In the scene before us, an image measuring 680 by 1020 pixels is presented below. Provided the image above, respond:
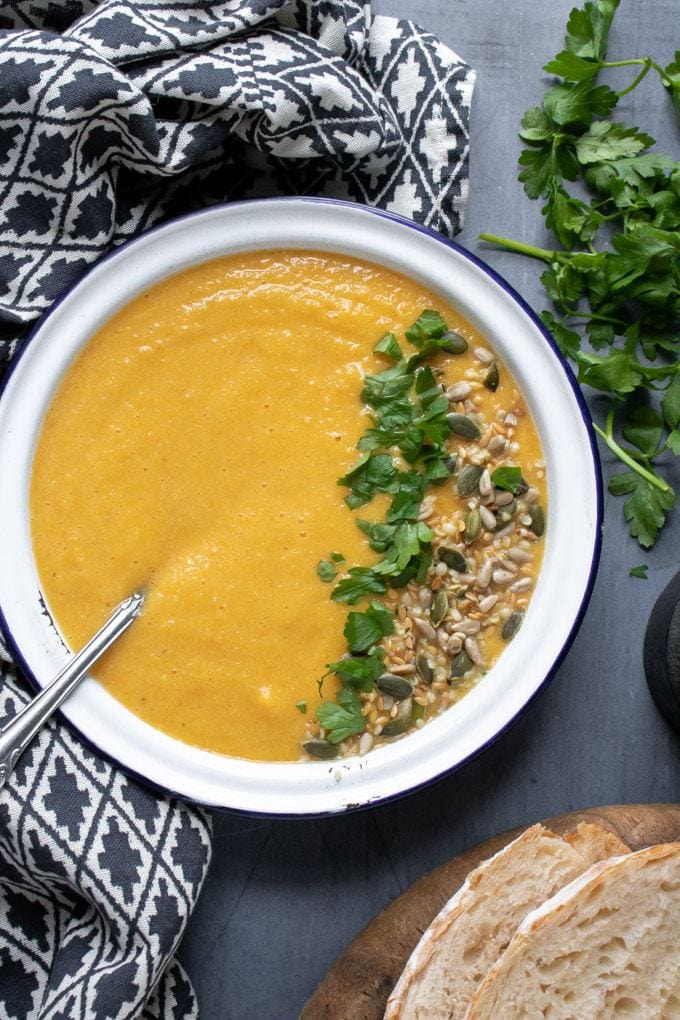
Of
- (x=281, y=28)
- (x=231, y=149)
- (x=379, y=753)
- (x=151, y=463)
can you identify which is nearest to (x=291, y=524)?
(x=151, y=463)

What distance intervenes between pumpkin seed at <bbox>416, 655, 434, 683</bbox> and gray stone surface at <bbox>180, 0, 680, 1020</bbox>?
1.18ft

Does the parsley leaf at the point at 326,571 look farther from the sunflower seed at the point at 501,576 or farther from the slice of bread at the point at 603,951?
the slice of bread at the point at 603,951

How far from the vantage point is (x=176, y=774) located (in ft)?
8.76

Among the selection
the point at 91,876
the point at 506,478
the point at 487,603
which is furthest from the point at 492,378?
the point at 91,876

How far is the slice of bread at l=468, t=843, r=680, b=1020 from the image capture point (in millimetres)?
2457

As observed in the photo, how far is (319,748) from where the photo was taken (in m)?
2.70

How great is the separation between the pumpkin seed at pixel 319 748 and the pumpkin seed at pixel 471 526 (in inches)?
26.3

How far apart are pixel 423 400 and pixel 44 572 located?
114cm

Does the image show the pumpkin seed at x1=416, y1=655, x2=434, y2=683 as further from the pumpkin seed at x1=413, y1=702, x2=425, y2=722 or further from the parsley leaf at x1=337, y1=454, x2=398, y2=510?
the parsley leaf at x1=337, y1=454, x2=398, y2=510

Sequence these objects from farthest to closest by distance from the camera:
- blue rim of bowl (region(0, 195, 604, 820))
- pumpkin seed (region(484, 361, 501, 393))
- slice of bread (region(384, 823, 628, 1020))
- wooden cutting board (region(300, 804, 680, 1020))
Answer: pumpkin seed (region(484, 361, 501, 393))
blue rim of bowl (region(0, 195, 604, 820))
wooden cutting board (region(300, 804, 680, 1020))
slice of bread (region(384, 823, 628, 1020))

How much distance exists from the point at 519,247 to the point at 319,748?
156cm

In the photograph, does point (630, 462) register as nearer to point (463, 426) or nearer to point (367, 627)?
point (463, 426)

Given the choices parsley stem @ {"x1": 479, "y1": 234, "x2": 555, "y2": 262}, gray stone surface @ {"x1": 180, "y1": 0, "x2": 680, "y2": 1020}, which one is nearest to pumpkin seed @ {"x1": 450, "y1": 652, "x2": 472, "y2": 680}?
gray stone surface @ {"x1": 180, "y1": 0, "x2": 680, "y2": 1020}

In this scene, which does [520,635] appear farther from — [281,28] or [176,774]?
[281,28]
